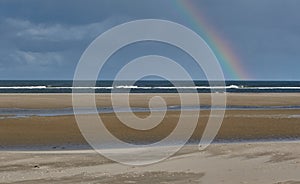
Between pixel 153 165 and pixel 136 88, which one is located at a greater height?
pixel 136 88

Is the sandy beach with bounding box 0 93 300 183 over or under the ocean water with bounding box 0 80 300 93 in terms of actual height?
under

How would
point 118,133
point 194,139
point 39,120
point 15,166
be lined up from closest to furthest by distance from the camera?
point 15,166, point 194,139, point 118,133, point 39,120

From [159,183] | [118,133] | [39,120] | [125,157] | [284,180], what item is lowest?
[284,180]

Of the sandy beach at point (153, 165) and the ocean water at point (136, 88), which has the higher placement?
the ocean water at point (136, 88)

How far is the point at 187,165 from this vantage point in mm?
13508

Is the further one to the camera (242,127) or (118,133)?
(242,127)

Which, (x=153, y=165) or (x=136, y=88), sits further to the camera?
(x=136, y=88)

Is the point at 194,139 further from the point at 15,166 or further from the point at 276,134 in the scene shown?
the point at 15,166

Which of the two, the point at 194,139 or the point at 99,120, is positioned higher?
the point at 99,120

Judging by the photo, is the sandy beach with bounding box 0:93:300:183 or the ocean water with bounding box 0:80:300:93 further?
the ocean water with bounding box 0:80:300:93

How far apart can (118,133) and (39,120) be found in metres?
7.53

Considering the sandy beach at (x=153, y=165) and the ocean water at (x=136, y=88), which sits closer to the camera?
the sandy beach at (x=153, y=165)

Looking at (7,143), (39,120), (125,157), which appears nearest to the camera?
(125,157)

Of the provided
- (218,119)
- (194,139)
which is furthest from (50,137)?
(218,119)
